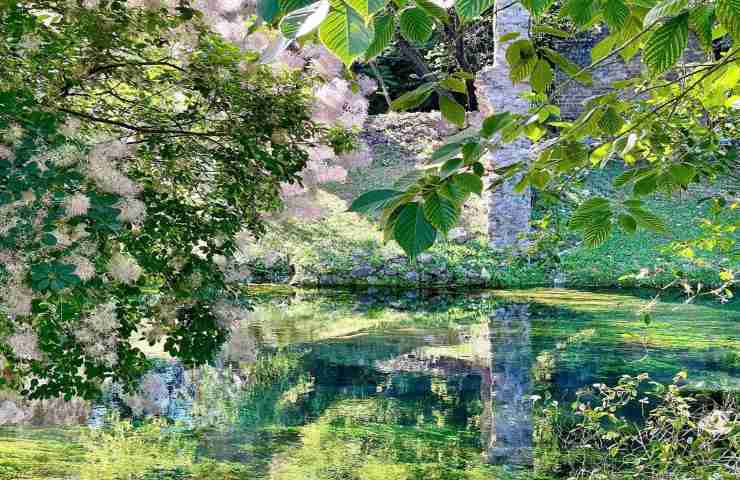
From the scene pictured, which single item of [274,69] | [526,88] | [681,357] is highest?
[526,88]

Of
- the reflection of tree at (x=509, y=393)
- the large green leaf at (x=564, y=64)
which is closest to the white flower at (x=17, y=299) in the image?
the large green leaf at (x=564, y=64)

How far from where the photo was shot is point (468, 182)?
4.08 feet

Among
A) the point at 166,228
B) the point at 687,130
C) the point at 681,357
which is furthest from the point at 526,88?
the point at 166,228

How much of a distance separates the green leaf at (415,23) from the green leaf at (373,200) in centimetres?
22

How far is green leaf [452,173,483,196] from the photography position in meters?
1.23

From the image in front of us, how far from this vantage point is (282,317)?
8953mm

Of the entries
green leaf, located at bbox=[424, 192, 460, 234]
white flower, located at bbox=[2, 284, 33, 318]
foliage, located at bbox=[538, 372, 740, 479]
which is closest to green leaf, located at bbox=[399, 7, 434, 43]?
green leaf, located at bbox=[424, 192, 460, 234]

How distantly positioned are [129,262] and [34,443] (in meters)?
1.91

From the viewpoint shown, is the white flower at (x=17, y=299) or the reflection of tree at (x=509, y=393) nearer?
the white flower at (x=17, y=299)

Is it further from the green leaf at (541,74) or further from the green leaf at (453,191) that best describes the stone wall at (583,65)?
the green leaf at (453,191)

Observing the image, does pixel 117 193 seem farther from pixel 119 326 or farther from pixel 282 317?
pixel 282 317

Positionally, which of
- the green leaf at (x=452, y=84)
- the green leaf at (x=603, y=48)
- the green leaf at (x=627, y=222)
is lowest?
the green leaf at (x=627, y=222)

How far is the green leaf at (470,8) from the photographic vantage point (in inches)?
35.3

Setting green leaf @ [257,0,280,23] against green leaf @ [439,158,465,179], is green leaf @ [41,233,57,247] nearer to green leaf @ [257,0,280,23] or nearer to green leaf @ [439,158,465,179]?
green leaf @ [439,158,465,179]
